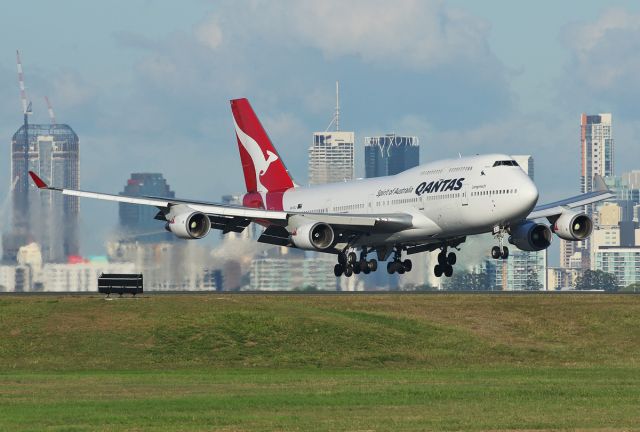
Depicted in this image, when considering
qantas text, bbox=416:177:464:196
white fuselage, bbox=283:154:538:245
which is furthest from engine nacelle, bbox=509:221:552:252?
qantas text, bbox=416:177:464:196

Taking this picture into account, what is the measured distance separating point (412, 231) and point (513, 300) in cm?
1181

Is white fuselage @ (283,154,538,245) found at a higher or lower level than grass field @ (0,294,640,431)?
higher

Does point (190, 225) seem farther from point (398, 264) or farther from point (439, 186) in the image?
point (439, 186)

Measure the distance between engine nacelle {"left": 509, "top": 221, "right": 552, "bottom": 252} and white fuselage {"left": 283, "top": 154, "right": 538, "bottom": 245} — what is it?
4907 millimetres

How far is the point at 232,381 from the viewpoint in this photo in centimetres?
5281

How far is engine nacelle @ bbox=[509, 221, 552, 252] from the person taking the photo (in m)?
89.3

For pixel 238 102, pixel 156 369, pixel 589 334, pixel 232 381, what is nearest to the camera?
pixel 232 381

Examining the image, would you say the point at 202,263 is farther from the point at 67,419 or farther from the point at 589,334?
the point at 67,419

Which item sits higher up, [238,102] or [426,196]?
[238,102]

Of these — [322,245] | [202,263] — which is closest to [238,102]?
[202,263]

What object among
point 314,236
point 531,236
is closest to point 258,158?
point 314,236

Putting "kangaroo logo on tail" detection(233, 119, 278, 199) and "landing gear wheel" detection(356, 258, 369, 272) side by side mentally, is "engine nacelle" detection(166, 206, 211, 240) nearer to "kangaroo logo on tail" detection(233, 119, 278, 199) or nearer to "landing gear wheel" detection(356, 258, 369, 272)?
"landing gear wheel" detection(356, 258, 369, 272)

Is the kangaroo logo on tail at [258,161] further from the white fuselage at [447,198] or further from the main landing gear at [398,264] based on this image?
the main landing gear at [398,264]

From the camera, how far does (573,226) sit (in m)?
90.4
